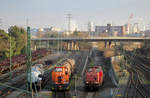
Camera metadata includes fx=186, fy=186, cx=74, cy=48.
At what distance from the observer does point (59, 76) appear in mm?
23250

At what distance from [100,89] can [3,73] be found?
68.0 feet

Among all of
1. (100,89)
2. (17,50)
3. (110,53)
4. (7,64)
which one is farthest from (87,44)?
(100,89)

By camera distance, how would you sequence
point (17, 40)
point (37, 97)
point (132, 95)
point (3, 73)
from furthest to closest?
1. point (17, 40)
2. point (3, 73)
3. point (132, 95)
4. point (37, 97)

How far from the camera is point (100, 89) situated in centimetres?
2586

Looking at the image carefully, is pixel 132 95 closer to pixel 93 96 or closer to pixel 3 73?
pixel 93 96

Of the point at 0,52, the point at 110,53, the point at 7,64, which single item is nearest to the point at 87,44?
the point at 110,53

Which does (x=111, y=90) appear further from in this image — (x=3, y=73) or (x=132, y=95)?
(x=3, y=73)

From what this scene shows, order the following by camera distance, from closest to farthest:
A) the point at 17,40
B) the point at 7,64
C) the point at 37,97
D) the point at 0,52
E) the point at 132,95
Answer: the point at 37,97 → the point at 132,95 → the point at 7,64 → the point at 0,52 → the point at 17,40

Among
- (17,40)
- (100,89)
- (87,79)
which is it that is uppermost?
(17,40)

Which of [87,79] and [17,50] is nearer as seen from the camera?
[87,79]

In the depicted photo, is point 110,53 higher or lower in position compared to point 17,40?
lower

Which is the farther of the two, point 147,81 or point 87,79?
point 147,81

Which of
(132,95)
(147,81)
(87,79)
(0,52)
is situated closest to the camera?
(132,95)

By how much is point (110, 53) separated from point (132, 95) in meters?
45.9
